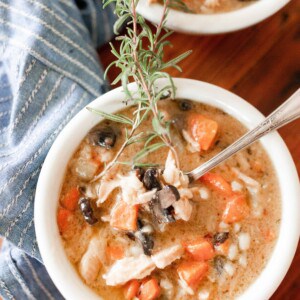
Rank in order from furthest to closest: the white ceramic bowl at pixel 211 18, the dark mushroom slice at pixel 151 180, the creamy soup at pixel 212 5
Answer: the creamy soup at pixel 212 5 → the white ceramic bowl at pixel 211 18 → the dark mushroom slice at pixel 151 180

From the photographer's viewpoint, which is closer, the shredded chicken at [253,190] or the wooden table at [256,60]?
the shredded chicken at [253,190]

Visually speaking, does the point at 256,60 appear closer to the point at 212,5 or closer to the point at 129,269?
the point at 212,5

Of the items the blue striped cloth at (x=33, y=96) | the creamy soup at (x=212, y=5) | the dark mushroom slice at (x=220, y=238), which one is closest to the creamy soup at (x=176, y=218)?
the dark mushroom slice at (x=220, y=238)

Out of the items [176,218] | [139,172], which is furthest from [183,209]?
[139,172]

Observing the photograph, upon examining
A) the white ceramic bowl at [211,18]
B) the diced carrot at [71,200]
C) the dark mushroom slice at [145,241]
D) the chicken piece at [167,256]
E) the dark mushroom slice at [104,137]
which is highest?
the white ceramic bowl at [211,18]

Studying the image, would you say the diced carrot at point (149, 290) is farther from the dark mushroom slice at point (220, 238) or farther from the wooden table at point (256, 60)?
the wooden table at point (256, 60)
